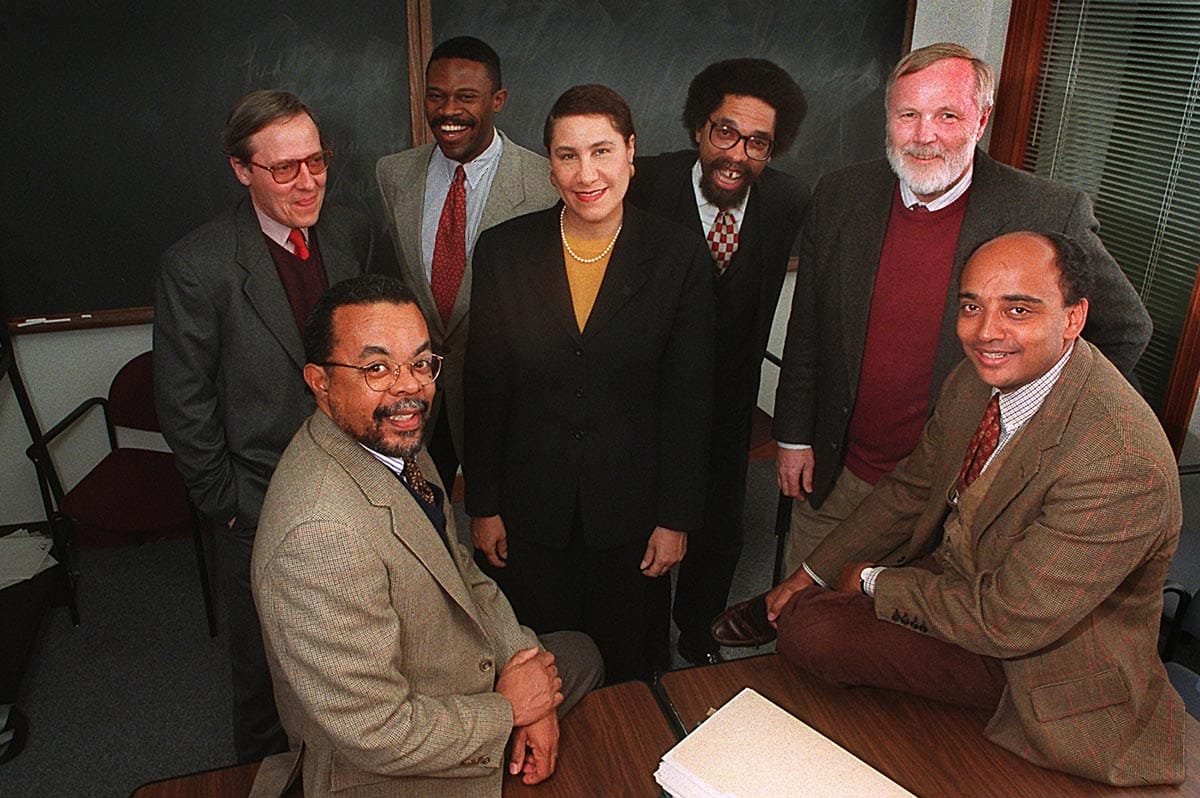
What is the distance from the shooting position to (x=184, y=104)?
3.17 meters

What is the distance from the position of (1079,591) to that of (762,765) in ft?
2.00

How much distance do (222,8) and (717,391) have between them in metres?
2.03

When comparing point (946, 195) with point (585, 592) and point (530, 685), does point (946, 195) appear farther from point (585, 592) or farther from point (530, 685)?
point (530, 685)

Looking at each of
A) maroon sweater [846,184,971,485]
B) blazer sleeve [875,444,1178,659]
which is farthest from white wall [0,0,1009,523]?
blazer sleeve [875,444,1178,659]

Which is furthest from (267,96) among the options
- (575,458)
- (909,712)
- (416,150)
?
(909,712)

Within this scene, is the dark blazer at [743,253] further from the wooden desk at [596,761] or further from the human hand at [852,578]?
the wooden desk at [596,761]

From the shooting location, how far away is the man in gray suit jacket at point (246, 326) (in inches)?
87.7

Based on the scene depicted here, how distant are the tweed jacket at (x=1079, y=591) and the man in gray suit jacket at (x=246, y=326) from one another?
1502mm

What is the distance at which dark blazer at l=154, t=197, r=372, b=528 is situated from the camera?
2219 mm

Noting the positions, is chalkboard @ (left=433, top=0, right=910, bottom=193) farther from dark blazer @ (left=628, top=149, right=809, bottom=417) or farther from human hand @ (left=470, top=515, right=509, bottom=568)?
human hand @ (left=470, top=515, right=509, bottom=568)

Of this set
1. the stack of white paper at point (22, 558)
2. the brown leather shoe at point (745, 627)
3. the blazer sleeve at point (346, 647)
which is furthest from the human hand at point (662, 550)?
the stack of white paper at point (22, 558)

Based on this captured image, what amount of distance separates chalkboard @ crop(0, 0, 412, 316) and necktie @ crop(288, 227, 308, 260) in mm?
1123

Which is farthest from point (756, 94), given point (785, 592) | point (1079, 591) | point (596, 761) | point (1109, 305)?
point (596, 761)

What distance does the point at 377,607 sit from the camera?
1519 mm
